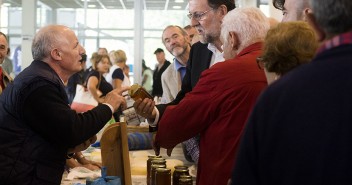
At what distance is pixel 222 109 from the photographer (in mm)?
2008

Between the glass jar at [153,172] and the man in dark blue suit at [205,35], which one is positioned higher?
the man in dark blue suit at [205,35]

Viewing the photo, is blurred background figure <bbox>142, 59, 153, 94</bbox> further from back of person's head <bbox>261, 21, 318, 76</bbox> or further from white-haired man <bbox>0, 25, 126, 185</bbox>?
back of person's head <bbox>261, 21, 318, 76</bbox>

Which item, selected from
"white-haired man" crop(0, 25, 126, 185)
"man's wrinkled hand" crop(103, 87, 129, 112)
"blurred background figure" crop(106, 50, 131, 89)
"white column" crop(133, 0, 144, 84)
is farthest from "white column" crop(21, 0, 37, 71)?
"white-haired man" crop(0, 25, 126, 185)

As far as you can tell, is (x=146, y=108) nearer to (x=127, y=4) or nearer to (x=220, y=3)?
(x=220, y=3)

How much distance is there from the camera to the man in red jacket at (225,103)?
1.99 meters

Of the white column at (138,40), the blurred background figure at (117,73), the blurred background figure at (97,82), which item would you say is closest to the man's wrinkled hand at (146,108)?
the blurred background figure at (97,82)

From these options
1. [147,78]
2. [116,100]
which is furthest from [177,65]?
[147,78]

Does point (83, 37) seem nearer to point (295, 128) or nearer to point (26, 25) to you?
point (26, 25)

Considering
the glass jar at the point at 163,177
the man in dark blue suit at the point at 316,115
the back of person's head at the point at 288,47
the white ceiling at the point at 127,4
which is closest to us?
the man in dark blue suit at the point at 316,115

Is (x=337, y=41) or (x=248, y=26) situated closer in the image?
(x=337, y=41)

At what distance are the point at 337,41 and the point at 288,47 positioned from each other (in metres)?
0.34

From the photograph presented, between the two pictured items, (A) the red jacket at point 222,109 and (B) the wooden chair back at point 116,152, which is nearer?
(A) the red jacket at point 222,109

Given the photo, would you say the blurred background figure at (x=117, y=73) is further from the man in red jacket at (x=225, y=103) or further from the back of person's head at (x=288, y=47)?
the back of person's head at (x=288, y=47)

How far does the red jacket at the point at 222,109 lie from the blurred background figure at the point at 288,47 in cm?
56
